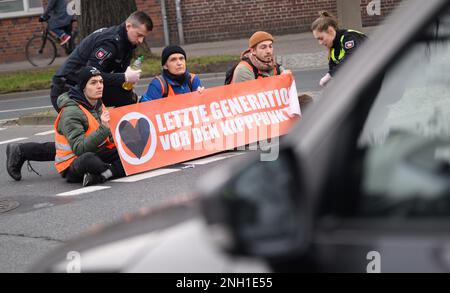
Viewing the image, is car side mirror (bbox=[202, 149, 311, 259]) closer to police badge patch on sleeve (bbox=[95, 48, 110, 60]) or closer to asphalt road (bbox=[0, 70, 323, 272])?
asphalt road (bbox=[0, 70, 323, 272])

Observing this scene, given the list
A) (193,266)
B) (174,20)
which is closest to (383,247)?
(193,266)

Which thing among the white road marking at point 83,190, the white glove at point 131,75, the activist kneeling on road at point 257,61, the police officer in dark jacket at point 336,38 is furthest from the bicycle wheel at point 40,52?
the white road marking at point 83,190

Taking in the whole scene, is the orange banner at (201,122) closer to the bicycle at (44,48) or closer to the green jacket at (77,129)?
the green jacket at (77,129)

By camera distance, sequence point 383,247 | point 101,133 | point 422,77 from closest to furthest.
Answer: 1. point 383,247
2. point 422,77
3. point 101,133

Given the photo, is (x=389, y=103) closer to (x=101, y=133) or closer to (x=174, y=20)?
(x=101, y=133)

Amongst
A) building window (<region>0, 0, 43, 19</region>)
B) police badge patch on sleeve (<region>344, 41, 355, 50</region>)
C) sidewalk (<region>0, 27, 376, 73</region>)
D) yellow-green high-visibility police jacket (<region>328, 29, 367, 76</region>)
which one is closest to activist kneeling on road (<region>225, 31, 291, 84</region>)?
yellow-green high-visibility police jacket (<region>328, 29, 367, 76</region>)

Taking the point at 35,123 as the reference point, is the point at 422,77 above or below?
A: above

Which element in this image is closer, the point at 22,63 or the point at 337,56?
the point at 337,56

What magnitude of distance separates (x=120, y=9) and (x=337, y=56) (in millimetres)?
7437

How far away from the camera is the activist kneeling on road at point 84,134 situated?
347 inches

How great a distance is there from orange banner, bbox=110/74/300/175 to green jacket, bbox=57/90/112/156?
0.95 feet

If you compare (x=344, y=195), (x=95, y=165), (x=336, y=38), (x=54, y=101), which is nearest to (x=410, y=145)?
(x=344, y=195)

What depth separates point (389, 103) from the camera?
99.0 inches

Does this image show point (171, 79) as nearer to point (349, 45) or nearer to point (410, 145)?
point (349, 45)
